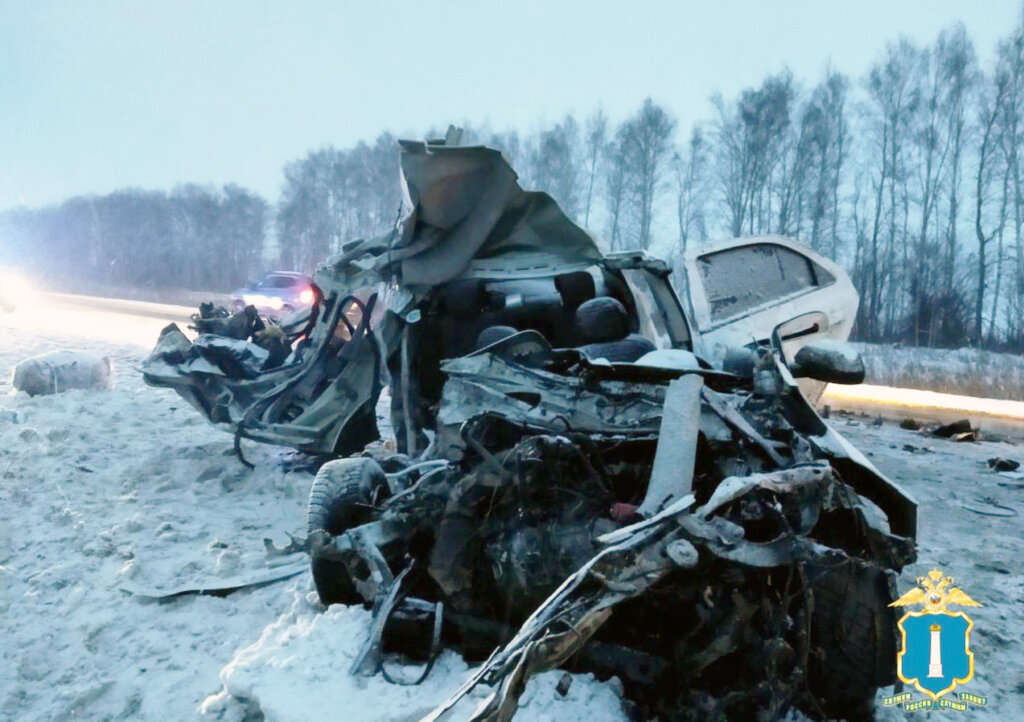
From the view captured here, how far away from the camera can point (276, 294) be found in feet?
59.0

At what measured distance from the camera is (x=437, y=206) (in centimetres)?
453

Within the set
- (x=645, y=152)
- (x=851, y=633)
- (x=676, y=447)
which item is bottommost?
(x=851, y=633)

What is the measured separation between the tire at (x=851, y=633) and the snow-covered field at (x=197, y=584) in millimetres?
406

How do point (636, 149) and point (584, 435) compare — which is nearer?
point (584, 435)

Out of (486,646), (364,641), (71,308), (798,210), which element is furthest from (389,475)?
(798,210)

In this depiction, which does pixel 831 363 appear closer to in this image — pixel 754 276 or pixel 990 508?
pixel 754 276

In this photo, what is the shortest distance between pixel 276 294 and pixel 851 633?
56.7 ft

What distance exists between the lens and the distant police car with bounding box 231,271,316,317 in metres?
16.9

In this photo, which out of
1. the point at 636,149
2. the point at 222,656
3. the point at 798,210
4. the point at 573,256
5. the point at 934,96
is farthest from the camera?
the point at 636,149

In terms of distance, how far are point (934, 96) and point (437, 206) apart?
22453 mm

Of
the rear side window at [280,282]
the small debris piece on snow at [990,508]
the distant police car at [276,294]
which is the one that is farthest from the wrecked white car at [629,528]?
the rear side window at [280,282]

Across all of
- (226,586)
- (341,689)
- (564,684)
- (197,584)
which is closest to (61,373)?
(197,584)

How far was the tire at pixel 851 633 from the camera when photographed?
2193 mm

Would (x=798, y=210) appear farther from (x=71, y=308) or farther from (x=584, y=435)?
(x=584, y=435)
